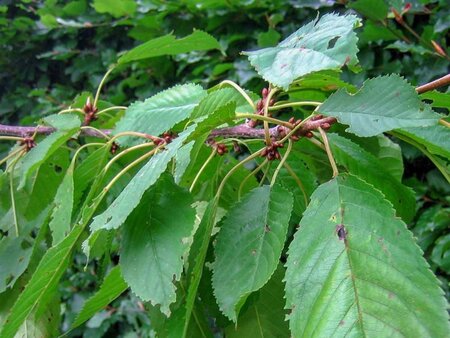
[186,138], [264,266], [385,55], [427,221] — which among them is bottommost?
[427,221]

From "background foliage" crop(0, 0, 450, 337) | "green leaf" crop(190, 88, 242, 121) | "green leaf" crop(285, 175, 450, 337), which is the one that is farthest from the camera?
"background foliage" crop(0, 0, 450, 337)

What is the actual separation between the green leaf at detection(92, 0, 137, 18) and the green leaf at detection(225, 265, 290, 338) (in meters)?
1.50

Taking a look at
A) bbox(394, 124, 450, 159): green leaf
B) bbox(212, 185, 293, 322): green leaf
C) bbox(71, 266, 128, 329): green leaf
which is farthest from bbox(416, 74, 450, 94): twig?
bbox(71, 266, 128, 329): green leaf

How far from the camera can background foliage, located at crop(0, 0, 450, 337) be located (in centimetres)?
137

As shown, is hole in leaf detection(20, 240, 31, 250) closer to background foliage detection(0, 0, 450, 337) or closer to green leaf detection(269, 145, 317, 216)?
background foliage detection(0, 0, 450, 337)

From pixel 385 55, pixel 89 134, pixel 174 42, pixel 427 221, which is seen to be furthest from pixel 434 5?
pixel 89 134

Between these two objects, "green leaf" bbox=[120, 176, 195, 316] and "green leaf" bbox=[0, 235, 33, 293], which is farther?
"green leaf" bbox=[0, 235, 33, 293]

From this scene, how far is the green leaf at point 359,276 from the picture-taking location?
0.33 meters

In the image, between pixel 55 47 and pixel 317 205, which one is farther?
pixel 55 47

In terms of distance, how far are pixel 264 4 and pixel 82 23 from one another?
2.93 ft

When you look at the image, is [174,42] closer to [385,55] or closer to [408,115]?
[408,115]

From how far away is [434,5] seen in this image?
4.85 ft

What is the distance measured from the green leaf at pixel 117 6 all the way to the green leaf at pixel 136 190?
4.89ft

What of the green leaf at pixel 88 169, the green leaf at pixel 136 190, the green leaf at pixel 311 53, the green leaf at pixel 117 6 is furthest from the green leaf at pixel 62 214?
the green leaf at pixel 117 6
